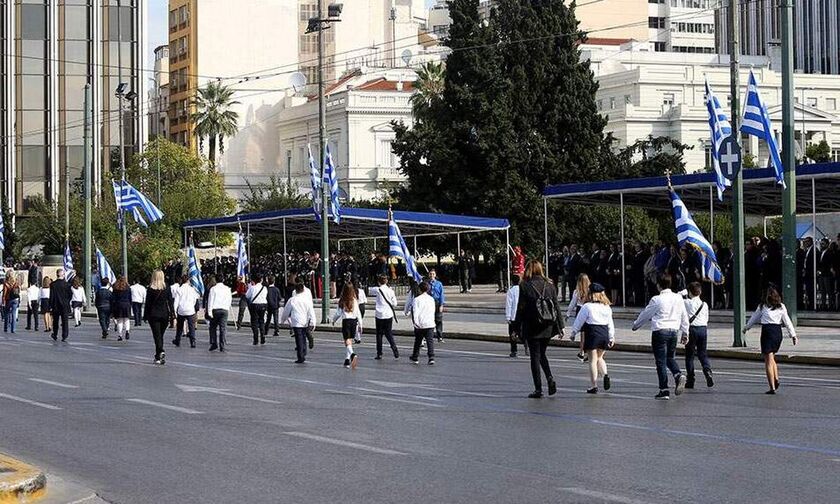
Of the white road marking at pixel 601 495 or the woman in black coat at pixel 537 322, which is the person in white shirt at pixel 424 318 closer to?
the woman in black coat at pixel 537 322

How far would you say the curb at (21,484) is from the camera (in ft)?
37.0

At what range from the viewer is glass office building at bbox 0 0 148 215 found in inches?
4286

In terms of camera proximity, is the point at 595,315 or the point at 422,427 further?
the point at 595,315

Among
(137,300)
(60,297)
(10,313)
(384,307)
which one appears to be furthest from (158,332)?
(137,300)

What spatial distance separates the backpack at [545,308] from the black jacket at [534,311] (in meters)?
0.01

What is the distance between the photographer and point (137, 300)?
4678cm

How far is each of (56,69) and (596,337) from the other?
94184mm

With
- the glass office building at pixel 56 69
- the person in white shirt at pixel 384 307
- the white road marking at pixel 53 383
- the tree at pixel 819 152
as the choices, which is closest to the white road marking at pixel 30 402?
the white road marking at pixel 53 383

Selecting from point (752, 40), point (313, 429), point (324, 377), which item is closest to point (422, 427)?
point (313, 429)

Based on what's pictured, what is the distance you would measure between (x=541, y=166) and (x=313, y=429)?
56405mm

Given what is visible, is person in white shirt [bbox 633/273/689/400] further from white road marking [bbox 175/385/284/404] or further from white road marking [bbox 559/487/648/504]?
white road marking [bbox 559/487/648/504]

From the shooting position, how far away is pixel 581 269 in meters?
44.7

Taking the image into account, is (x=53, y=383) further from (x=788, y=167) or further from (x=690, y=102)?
(x=690, y=102)

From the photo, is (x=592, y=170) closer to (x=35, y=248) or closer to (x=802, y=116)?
(x=802, y=116)
